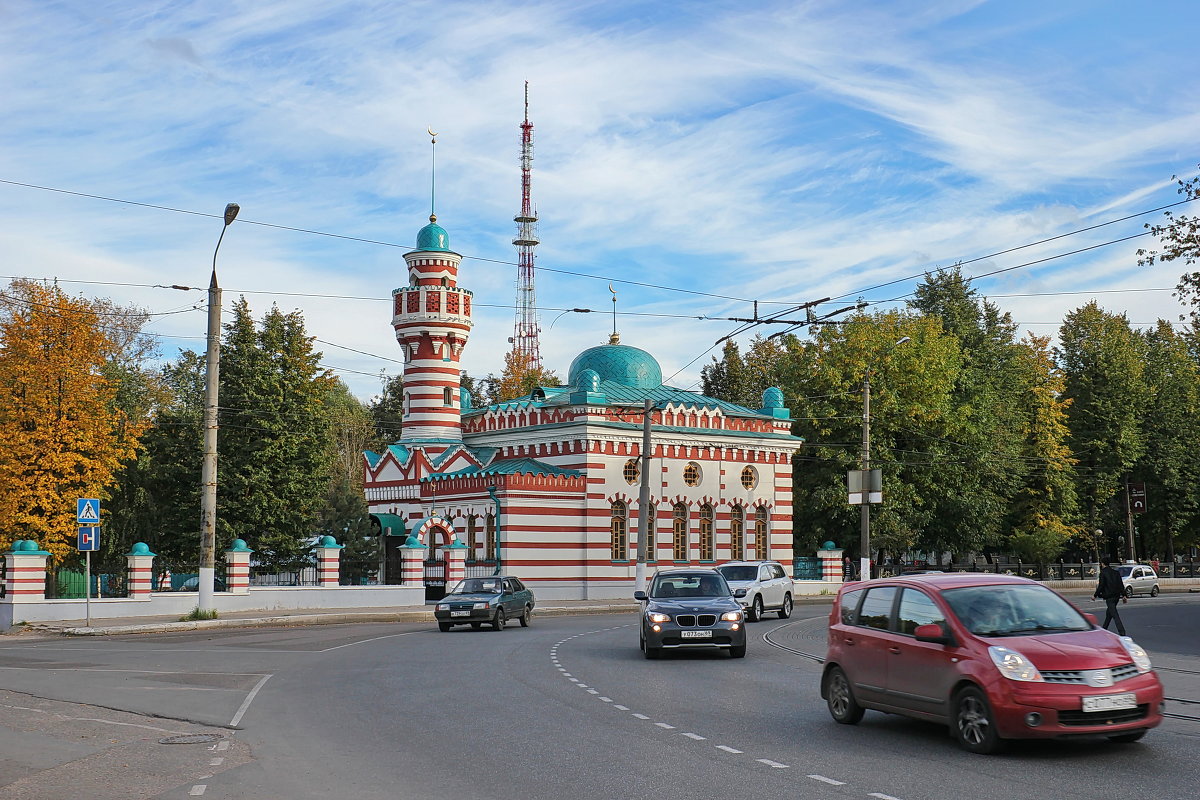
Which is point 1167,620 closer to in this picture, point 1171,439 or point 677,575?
point 677,575

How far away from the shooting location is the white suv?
33.3m

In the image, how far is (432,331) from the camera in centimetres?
5066

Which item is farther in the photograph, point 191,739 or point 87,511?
point 87,511

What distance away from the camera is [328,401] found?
82.9 meters

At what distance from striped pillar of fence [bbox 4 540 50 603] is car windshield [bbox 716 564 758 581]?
18242 millimetres

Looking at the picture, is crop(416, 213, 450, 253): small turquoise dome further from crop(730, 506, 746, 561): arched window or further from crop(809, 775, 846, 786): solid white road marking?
crop(809, 775, 846, 786): solid white road marking

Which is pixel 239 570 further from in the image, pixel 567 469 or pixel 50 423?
pixel 567 469

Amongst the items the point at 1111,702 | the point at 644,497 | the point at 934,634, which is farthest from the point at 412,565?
the point at 1111,702

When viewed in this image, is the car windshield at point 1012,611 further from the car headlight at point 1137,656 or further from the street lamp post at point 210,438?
the street lamp post at point 210,438

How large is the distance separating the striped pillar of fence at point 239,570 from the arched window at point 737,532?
74.4ft

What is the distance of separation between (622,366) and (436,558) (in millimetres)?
12422

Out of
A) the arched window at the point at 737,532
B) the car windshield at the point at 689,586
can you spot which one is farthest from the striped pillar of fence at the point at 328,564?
the car windshield at the point at 689,586

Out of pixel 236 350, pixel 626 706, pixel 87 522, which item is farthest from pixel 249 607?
pixel 626 706

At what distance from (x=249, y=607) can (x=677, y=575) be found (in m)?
19.3
